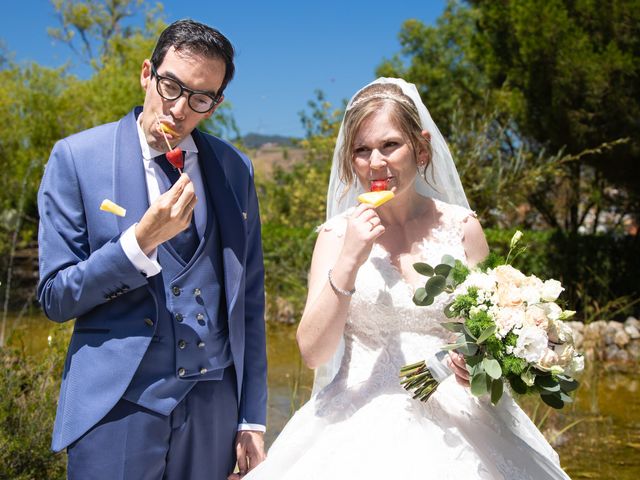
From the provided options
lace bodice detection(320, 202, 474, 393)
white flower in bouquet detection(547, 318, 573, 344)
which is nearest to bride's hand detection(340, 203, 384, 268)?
lace bodice detection(320, 202, 474, 393)

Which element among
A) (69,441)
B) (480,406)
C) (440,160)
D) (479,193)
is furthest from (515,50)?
(69,441)

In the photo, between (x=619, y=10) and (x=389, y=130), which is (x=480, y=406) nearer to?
(x=389, y=130)

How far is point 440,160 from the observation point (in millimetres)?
3355

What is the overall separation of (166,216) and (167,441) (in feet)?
2.38

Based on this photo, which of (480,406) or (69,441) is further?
(480,406)

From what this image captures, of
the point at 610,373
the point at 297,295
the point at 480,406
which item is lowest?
the point at 610,373

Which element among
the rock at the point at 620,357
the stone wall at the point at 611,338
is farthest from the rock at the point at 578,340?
the rock at the point at 620,357

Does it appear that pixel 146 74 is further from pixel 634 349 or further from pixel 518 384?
pixel 634 349

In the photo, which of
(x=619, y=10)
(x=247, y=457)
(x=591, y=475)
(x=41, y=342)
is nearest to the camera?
(x=247, y=457)

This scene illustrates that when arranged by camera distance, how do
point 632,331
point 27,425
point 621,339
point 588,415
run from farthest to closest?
1. point 632,331
2. point 621,339
3. point 588,415
4. point 27,425

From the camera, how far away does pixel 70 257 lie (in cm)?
218

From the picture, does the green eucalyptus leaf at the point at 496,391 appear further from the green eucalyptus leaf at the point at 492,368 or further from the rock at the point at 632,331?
the rock at the point at 632,331

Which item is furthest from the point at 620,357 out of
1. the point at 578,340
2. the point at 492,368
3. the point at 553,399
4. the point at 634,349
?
the point at 492,368

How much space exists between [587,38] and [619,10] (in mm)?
573
